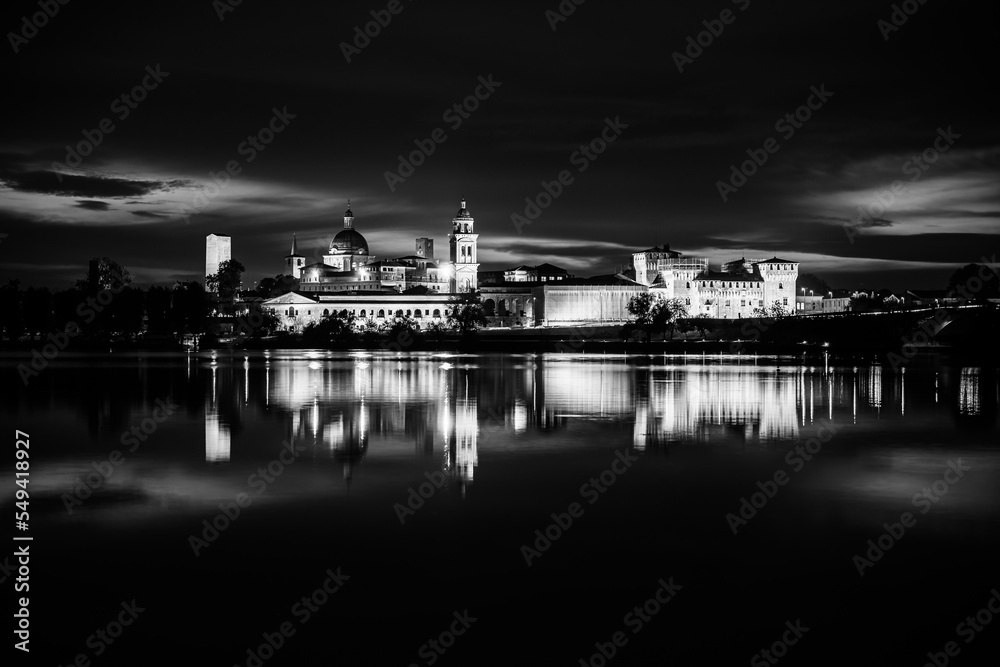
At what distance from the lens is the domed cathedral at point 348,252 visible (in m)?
185

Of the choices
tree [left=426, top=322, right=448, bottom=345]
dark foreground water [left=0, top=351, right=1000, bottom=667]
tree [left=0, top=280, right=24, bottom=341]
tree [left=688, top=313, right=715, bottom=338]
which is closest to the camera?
dark foreground water [left=0, top=351, right=1000, bottom=667]

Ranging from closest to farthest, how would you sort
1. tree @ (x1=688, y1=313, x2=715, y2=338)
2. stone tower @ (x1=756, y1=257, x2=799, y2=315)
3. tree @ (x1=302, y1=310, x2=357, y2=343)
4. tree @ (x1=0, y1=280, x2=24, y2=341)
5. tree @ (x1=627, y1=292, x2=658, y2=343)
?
tree @ (x1=0, y1=280, x2=24, y2=341), tree @ (x1=302, y1=310, x2=357, y2=343), tree @ (x1=627, y1=292, x2=658, y2=343), tree @ (x1=688, y1=313, x2=715, y2=338), stone tower @ (x1=756, y1=257, x2=799, y2=315)

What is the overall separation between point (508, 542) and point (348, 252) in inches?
7008

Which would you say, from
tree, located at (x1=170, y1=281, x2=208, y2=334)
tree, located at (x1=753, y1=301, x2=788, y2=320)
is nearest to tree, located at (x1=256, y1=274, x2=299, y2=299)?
tree, located at (x1=170, y1=281, x2=208, y2=334)

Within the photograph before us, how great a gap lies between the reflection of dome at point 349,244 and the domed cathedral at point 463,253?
21081 mm

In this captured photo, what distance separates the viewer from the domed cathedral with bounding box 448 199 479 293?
17012 cm

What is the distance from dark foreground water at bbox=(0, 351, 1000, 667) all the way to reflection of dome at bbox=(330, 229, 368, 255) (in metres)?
165

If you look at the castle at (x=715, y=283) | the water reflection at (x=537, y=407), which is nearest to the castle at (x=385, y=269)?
the castle at (x=715, y=283)

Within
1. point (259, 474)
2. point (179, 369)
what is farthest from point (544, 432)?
point (179, 369)

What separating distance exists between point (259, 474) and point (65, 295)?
105m

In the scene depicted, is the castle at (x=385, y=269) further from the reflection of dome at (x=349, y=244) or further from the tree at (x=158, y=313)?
the tree at (x=158, y=313)

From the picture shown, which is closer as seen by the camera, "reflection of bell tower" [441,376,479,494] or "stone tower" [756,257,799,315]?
"reflection of bell tower" [441,376,479,494]

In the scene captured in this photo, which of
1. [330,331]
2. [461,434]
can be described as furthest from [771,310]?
[461,434]

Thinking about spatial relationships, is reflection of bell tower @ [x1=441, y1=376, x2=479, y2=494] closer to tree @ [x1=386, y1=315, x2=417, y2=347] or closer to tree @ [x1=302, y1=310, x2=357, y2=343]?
tree @ [x1=386, y1=315, x2=417, y2=347]
